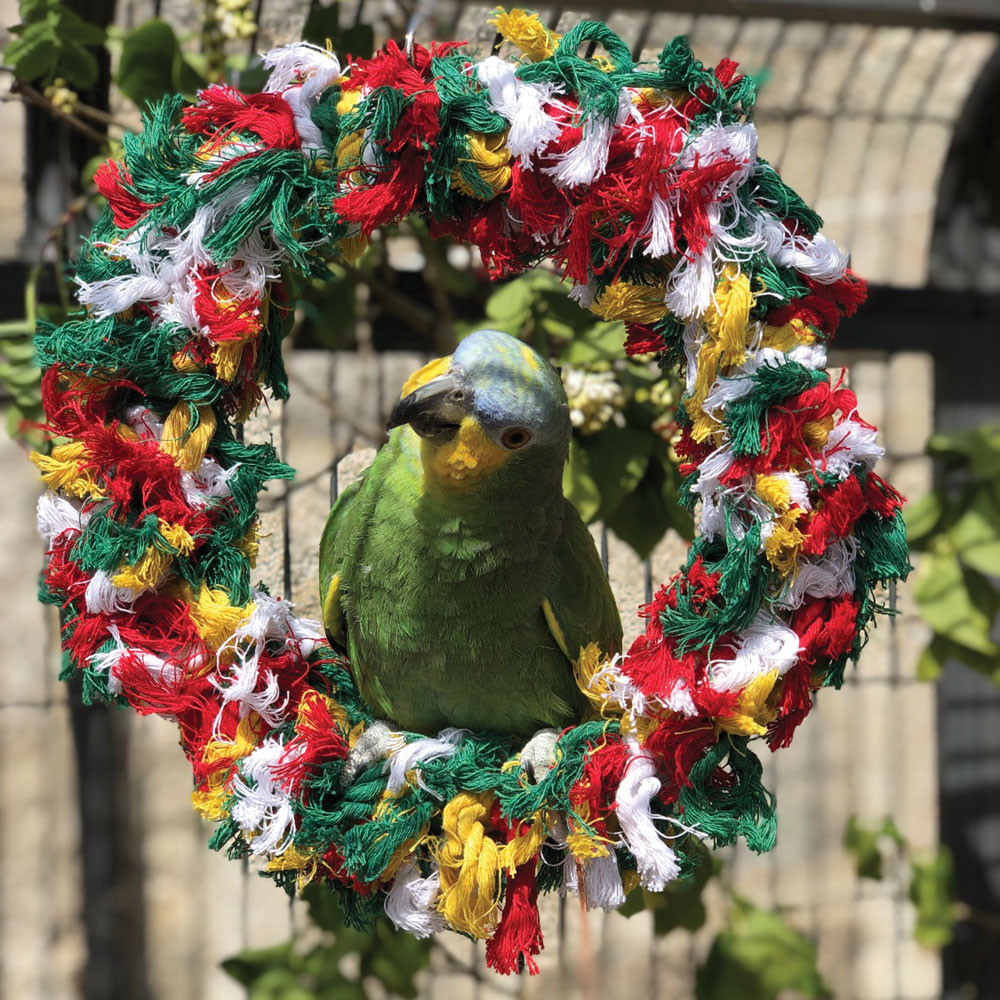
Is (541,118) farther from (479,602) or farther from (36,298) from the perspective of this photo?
(36,298)

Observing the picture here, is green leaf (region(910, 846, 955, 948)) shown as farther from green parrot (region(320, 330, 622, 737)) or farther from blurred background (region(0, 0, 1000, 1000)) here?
green parrot (region(320, 330, 622, 737))

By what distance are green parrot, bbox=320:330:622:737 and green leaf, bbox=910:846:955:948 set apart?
1.01 meters

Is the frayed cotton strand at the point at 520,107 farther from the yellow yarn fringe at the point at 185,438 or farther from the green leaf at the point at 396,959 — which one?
the green leaf at the point at 396,959

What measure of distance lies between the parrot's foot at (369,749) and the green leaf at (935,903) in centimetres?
115

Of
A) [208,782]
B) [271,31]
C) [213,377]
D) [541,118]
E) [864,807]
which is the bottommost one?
[864,807]

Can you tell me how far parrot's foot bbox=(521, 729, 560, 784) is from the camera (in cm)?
92

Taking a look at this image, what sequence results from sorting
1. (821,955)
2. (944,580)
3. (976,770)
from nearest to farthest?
(944,580) → (976,770) → (821,955)

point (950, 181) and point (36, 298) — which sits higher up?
point (950, 181)

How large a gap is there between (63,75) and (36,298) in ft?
A: 0.88

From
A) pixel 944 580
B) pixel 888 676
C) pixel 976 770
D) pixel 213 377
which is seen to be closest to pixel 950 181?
pixel 944 580

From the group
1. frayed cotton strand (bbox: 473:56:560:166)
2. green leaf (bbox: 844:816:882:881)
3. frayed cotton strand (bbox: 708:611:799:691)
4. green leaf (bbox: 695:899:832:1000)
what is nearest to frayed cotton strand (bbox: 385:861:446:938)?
frayed cotton strand (bbox: 708:611:799:691)

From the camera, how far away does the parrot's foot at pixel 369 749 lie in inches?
36.9

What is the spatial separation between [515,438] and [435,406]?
0.07m

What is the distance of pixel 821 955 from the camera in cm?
198
